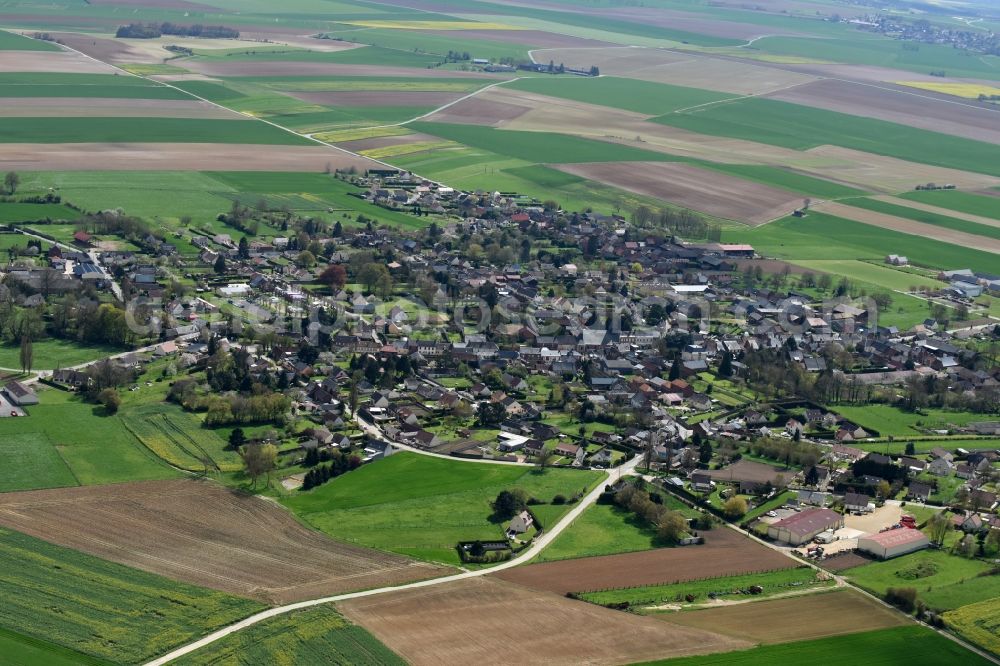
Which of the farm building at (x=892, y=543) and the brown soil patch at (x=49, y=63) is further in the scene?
the brown soil patch at (x=49, y=63)

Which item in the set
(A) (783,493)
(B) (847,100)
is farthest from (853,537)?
(B) (847,100)

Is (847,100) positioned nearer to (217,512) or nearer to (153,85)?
(153,85)

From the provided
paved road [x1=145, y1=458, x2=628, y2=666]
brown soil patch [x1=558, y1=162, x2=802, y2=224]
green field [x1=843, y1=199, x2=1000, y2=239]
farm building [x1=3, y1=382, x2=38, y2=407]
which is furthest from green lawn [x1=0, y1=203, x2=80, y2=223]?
green field [x1=843, y1=199, x2=1000, y2=239]

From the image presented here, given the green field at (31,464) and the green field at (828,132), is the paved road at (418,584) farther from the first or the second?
the green field at (828,132)

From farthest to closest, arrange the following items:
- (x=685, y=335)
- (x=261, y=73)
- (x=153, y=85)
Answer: (x=261, y=73) < (x=153, y=85) < (x=685, y=335)

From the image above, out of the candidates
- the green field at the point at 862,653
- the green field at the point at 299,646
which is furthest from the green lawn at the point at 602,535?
the green field at the point at 299,646

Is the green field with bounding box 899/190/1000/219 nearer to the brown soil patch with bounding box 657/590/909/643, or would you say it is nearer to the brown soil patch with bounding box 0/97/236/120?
the brown soil patch with bounding box 0/97/236/120
